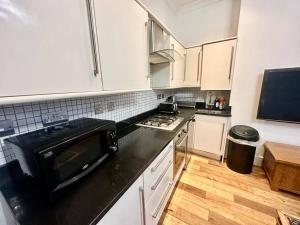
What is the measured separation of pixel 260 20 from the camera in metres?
1.89

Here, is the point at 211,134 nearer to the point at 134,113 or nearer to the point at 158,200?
the point at 134,113

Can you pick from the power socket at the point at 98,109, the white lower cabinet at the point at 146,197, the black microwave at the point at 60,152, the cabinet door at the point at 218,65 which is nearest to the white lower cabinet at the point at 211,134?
the cabinet door at the point at 218,65

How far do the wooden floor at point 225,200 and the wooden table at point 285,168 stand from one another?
0.11m

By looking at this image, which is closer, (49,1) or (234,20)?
(49,1)

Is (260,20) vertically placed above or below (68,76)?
above

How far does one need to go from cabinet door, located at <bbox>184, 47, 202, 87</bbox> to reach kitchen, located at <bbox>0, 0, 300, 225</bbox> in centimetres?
2

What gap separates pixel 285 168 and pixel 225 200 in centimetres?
83

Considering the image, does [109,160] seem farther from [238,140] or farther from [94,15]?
[238,140]

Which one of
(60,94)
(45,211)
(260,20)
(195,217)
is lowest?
(195,217)

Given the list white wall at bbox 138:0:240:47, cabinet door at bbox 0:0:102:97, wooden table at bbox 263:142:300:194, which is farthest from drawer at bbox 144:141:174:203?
white wall at bbox 138:0:240:47

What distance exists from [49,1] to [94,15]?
0.23 m

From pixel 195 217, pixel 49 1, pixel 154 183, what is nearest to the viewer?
pixel 49 1

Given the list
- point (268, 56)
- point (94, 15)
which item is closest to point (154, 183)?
point (94, 15)

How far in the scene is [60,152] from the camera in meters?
0.65
